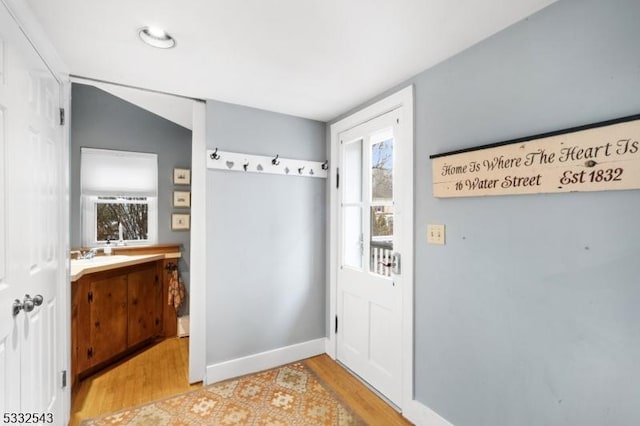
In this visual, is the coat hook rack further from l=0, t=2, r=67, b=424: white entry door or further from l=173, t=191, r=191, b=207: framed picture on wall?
l=173, t=191, r=191, b=207: framed picture on wall

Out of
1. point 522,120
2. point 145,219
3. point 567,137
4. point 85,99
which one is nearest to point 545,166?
point 567,137

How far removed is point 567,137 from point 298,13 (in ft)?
3.99

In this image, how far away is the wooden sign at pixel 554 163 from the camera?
1.03 m

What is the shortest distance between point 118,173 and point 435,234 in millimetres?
3056

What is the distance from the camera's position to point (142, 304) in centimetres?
288

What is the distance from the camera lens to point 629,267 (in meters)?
1.05

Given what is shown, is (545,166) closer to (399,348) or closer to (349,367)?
(399,348)

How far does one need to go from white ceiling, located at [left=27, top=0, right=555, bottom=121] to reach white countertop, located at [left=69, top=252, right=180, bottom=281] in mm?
1353

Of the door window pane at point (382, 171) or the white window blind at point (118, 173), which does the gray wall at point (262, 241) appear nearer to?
the door window pane at point (382, 171)

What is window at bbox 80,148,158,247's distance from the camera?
2961 millimetres

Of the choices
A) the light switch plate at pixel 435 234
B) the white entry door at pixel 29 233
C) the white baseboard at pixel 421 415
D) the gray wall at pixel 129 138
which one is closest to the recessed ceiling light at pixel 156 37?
the white entry door at pixel 29 233

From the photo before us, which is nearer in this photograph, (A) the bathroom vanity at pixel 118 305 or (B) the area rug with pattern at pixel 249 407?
(B) the area rug with pattern at pixel 249 407

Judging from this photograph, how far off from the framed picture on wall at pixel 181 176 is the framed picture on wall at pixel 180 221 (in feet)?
1.14

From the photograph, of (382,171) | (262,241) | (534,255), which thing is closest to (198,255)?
(262,241)
